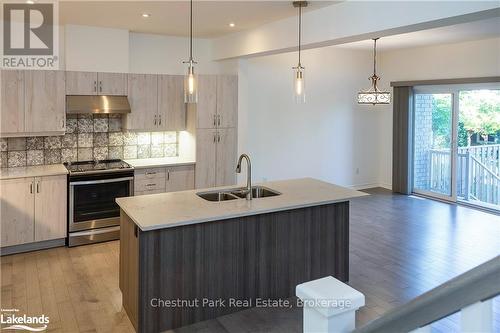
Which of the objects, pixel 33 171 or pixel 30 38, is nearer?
pixel 33 171

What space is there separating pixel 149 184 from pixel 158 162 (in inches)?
16.0

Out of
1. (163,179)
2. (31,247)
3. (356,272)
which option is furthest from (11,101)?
(356,272)

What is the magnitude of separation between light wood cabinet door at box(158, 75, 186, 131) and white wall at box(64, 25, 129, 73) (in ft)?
1.97

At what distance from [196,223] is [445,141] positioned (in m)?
6.22

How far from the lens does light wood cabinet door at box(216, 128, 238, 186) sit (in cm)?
629

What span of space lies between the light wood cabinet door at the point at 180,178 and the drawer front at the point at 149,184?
0.11 m

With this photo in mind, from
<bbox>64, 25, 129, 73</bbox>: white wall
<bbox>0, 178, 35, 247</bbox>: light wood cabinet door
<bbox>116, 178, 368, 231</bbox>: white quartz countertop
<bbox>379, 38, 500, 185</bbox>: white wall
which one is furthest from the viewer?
<bbox>379, 38, 500, 185</bbox>: white wall

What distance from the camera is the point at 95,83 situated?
5.46 m

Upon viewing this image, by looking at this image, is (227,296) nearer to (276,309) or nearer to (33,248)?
(276,309)

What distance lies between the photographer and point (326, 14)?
459 cm

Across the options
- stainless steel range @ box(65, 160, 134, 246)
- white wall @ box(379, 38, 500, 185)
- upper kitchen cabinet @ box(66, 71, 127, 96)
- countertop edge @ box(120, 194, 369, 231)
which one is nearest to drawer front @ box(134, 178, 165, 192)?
stainless steel range @ box(65, 160, 134, 246)

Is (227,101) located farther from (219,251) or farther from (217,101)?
(219,251)

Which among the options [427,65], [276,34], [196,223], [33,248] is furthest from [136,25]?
[427,65]

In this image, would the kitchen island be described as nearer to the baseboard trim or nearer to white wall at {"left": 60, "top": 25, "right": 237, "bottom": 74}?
the baseboard trim
